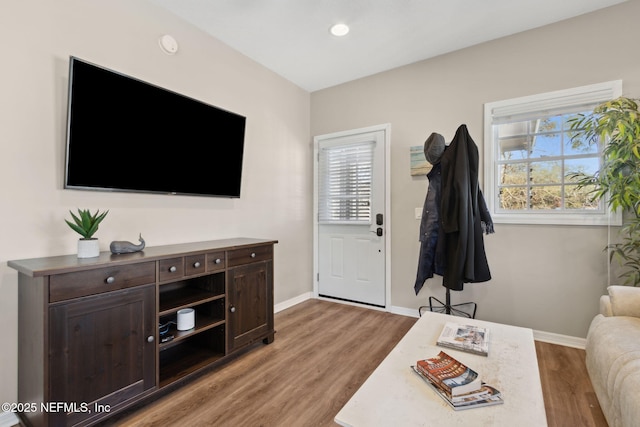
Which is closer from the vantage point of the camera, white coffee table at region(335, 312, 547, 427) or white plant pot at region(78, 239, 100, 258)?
white coffee table at region(335, 312, 547, 427)

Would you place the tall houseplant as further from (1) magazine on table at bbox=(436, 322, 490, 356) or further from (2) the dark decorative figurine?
(2) the dark decorative figurine

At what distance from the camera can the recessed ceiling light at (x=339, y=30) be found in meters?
2.59

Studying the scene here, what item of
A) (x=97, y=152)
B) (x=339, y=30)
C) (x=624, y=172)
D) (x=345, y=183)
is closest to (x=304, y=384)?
(x=97, y=152)

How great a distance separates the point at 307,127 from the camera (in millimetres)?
3945

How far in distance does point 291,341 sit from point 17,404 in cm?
173

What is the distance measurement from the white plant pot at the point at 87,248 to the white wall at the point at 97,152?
0.29 metres

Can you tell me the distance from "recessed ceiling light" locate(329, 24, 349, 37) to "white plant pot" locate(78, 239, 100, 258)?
2.45 metres

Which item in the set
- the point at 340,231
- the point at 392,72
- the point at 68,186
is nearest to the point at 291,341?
the point at 340,231

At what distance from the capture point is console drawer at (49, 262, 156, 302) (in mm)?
1393

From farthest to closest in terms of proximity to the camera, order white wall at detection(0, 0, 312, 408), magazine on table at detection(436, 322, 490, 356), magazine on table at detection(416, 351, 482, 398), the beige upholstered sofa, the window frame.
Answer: the window frame
white wall at detection(0, 0, 312, 408)
magazine on table at detection(436, 322, 490, 356)
the beige upholstered sofa
magazine on table at detection(416, 351, 482, 398)

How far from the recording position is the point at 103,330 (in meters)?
1.55

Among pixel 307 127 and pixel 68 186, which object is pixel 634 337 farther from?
pixel 307 127

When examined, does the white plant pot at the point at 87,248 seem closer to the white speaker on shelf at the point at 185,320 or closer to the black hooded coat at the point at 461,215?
the white speaker on shelf at the point at 185,320

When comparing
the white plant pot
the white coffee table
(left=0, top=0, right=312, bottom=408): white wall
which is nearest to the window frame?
the white coffee table
